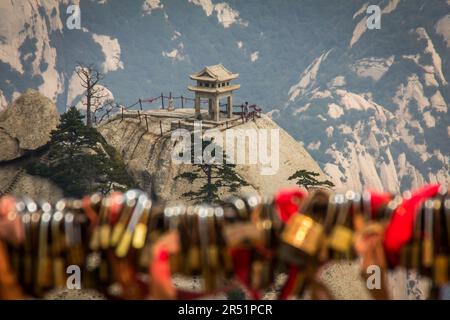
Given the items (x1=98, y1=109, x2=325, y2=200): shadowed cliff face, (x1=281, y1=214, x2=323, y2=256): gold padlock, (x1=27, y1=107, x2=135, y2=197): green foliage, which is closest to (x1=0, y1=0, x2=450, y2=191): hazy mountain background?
(x1=98, y1=109, x2=325, y2=200): shadowed cliff face

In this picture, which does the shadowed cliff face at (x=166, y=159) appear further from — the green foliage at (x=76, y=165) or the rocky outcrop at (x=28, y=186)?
the rocky outcrop at (x=28, y=186)

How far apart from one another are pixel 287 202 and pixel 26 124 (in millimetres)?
37881

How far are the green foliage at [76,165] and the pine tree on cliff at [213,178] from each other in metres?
2.80

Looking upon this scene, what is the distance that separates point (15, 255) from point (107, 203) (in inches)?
15.7

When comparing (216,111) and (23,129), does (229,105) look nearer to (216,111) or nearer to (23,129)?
(216,111)

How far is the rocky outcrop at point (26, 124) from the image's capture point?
1571 inches

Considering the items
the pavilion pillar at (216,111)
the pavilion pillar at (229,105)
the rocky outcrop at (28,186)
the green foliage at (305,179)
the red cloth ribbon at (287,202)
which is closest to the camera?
the red cloth ribbon at (287,202)

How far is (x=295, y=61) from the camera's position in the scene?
71.8 metres

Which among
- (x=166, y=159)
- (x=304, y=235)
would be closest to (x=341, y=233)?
(x=304, y=235)

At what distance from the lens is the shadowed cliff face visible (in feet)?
133

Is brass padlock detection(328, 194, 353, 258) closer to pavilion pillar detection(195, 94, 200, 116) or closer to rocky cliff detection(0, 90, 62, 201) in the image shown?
rocky cliff detection(0, 90, 62, 201)

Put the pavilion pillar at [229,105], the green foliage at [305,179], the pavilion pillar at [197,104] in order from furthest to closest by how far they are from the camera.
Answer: the pavilion pillar at [229,105]
the pavilion pillar at [197,104]
the green foliage at [305,179]

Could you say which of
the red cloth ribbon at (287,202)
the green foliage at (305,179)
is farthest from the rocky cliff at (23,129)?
the red cloth ribbon at (287,202)

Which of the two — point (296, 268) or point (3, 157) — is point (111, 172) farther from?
point (296, 268)
